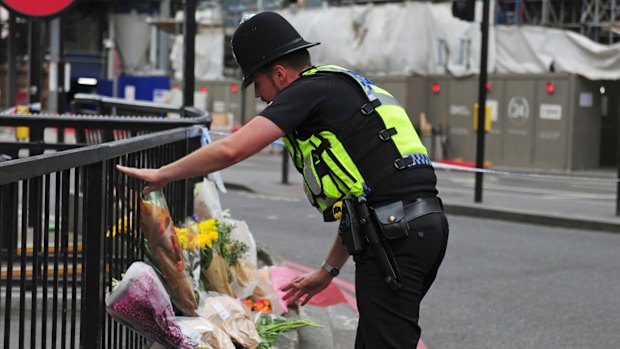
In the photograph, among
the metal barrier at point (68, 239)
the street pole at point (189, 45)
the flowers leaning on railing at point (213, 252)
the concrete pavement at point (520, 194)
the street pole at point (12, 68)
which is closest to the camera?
the metal barrier at point (68, 239)

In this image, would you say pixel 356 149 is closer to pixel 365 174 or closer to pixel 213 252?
pixel 365 174

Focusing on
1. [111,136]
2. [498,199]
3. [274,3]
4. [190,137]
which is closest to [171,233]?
[190,137]

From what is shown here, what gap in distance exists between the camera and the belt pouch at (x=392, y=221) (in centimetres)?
377

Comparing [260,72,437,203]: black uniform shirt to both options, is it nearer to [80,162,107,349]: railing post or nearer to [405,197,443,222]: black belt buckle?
[405,197,443,222]: black belt buckle

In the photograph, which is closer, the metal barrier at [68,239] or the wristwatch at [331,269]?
the metal barrier at [68,239]

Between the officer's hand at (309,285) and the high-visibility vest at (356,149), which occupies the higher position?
the high-visibility vest at (356,149)

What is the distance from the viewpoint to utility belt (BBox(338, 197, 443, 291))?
377 centimetres

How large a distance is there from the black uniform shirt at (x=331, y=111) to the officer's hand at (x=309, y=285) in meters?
0.65

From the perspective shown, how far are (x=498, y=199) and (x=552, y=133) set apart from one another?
10496 millimetres

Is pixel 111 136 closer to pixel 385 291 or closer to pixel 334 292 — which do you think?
pixel 334 292

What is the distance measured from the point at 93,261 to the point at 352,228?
1195 mm

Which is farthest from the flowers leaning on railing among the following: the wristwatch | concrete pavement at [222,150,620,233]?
concrete pavement at [222,150,620,233]

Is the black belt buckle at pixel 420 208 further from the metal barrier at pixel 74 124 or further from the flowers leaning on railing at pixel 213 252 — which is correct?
the metal barrier at pixel 74 124

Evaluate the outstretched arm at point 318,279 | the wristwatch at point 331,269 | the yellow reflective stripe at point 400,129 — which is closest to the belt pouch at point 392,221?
the yellow reflective stripe at point 400,129
